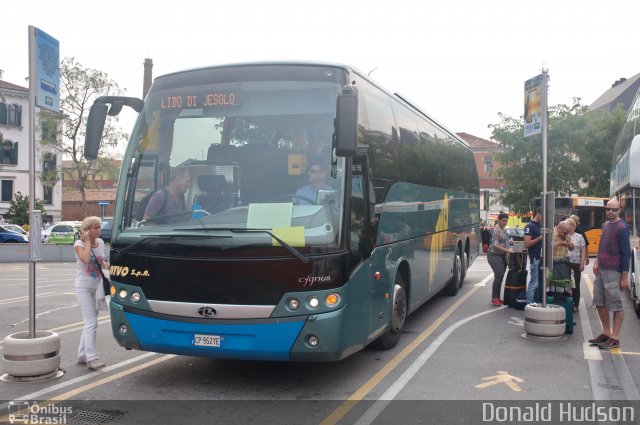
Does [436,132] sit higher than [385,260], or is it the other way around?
[436,132]

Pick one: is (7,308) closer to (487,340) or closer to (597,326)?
(487,340)

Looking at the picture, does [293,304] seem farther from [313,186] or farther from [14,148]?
[14,148]

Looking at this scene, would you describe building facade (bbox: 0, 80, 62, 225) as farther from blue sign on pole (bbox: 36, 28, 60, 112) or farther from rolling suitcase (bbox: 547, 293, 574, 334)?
rolling suitcase (bbox: 547, 293, 574, 334)

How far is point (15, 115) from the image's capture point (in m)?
58.3

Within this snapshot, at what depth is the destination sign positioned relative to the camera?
662 cm

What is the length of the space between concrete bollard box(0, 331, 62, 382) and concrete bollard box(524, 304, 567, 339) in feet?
20.4

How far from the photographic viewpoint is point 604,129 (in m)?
47.5

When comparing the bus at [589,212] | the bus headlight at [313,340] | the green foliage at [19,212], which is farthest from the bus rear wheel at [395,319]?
the green foliage at [19,212]

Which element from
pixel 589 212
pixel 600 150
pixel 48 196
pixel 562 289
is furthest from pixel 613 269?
pixel 48 196

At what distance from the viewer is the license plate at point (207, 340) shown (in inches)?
242

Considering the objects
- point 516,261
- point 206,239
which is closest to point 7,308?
point 206,239

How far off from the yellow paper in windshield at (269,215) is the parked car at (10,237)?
3650cm

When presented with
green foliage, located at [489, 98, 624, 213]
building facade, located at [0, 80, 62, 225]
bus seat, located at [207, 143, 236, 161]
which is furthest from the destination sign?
building facade, located at [0, 80, 62, 225]

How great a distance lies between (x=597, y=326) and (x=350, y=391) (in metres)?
5.64
